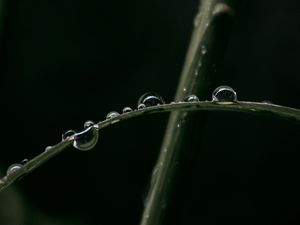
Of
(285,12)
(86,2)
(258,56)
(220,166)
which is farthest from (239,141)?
(86,2)

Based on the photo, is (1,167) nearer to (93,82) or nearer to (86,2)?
(93,82)

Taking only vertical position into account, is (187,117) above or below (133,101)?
below

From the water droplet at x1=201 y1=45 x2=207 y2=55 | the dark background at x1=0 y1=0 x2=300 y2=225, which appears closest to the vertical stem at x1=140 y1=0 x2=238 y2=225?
the water droplet at x1=201 y1=45 x2=207 y2=55

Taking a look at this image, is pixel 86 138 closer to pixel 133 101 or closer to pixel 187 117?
pixel 187 117

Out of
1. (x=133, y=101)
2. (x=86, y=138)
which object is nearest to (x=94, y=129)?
(x=86, y=138)

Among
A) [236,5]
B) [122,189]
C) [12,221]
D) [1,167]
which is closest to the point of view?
[236,5]

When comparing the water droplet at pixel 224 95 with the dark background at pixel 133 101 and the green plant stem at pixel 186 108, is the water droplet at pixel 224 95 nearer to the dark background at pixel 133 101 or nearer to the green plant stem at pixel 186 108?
the green plant stem at pixel 186 108

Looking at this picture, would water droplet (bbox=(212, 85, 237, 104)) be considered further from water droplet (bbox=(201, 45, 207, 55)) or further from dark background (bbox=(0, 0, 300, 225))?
dark background (bbox=(0, 0, 300, 225))
